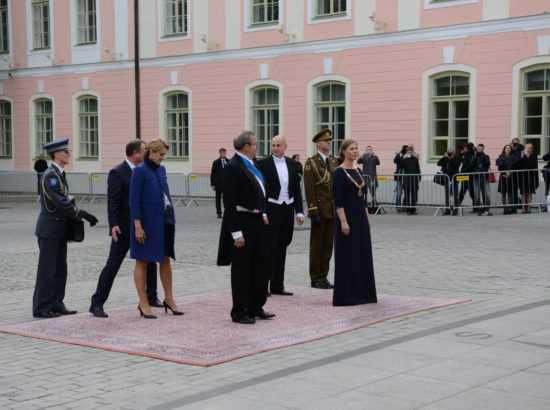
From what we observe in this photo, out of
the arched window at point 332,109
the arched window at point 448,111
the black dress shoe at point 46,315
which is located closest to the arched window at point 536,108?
the arched window at point 448,111

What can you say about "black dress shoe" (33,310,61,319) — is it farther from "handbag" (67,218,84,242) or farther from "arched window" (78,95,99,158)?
"arched window" (78,95,99,158)

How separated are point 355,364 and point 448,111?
17.3 m

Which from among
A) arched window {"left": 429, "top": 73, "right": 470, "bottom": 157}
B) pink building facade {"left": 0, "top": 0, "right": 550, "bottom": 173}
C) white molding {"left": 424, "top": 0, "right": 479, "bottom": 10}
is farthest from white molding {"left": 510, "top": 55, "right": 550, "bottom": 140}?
white molding {"left": 424, "top": 0, "right": 479, "bottom": 10}

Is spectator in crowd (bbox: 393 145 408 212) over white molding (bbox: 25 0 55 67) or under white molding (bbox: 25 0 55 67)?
under

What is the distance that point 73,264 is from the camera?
1270 centimetres

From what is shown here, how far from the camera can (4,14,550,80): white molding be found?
837 inches

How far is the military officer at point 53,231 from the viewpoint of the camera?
854cm

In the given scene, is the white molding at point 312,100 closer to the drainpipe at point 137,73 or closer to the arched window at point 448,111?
the arched window at point 448,111

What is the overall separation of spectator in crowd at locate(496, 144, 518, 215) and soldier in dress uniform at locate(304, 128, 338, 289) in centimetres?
1089

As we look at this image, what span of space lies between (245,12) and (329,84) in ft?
12.9

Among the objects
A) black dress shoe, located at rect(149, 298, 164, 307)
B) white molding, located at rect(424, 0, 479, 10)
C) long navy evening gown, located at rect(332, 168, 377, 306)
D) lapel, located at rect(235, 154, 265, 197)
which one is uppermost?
white molding, located at rect(424, 0, 479, 10)

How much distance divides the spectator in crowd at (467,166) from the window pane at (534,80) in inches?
88.6

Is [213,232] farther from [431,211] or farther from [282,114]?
[282,114]

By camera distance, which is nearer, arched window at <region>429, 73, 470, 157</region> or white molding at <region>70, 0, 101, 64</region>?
arched window at <region>429, 73, 470, 157</region>
